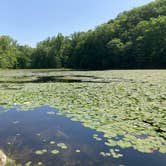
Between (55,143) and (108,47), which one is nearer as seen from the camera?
(55,143)

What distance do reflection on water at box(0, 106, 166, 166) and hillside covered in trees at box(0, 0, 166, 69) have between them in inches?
1666

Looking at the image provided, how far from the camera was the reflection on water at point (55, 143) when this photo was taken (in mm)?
4867

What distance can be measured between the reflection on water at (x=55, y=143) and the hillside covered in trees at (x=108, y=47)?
139 ft

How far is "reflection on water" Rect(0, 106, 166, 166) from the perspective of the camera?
487 cm

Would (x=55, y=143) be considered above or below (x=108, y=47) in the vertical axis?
below

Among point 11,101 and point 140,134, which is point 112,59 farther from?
point 140,134

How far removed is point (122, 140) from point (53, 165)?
1850 millimetres

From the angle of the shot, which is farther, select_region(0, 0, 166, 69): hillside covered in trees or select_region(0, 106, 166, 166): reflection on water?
select_region(0, 0, 166, 69): hillside covered in trees

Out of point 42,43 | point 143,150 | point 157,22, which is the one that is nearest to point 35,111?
point 143,150

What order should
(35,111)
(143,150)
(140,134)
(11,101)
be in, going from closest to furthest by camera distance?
1. (143,150)
2. (140,134)
3. (35,111)
4. (11,101)

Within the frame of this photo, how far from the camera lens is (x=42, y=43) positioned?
87562mm

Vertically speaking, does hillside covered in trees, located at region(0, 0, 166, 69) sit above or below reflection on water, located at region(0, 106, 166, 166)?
above

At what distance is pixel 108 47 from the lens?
60469 millimetres

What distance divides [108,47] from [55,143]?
5594cm
